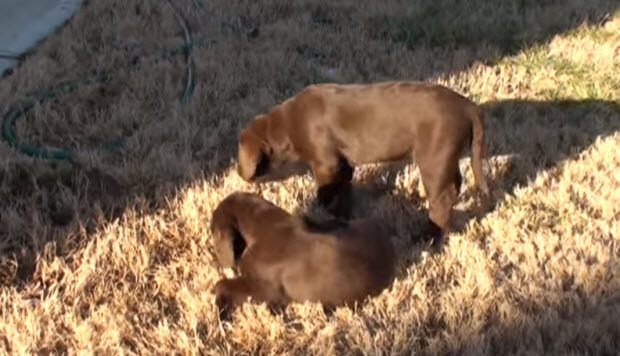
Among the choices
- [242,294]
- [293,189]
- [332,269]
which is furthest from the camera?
[293,189]

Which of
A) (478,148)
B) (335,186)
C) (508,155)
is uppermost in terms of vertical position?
(478,148)

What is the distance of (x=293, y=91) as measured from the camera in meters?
6.75

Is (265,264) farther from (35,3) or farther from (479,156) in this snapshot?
(35,3)

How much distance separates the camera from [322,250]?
13.7 feet

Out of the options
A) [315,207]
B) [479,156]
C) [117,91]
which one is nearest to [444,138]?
[479,156]

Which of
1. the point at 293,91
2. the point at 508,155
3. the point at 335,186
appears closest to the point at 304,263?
the point at 335,186

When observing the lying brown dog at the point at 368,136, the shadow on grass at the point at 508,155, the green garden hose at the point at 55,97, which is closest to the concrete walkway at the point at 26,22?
the green garden hose at the point at 55,97

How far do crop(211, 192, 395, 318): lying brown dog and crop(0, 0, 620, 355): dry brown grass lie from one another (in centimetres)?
9

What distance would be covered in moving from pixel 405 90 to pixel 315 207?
0.86 metres

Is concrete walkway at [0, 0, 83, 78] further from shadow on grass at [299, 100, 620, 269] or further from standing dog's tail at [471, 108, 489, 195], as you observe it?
standing dog's tail at [471, 108, 489, 195]

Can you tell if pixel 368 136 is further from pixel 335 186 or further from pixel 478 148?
pixel 478 148

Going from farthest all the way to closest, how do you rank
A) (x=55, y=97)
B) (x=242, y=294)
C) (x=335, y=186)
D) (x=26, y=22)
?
(x=26, y=22), (x=55, y=97), (x=335, y=186), (x=242, y=294)

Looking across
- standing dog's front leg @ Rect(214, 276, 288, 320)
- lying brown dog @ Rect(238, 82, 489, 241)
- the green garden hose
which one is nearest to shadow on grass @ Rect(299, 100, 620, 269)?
lying brown dog @ Rect(238, 82, 489, 241)

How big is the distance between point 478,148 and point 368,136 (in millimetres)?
579
